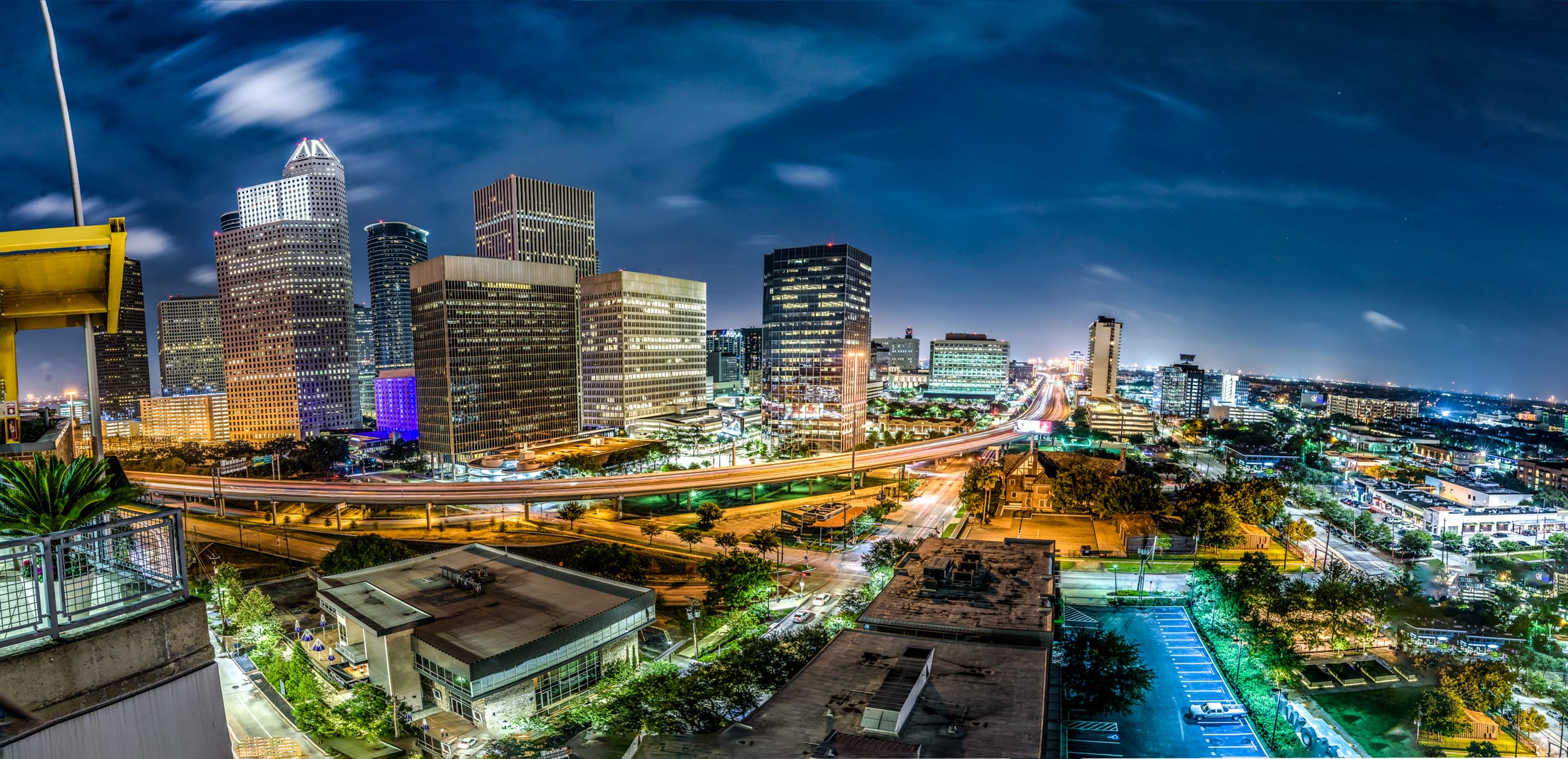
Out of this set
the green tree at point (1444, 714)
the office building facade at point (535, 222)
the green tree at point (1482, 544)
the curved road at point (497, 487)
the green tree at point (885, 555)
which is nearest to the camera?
the green tree at point (1444, 714)

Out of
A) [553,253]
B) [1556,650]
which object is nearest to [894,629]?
[1556,650]

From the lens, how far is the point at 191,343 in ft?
452

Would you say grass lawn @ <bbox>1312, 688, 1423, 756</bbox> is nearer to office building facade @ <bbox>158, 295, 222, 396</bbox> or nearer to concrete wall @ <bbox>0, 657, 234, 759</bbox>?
concrete wall @ <bbox>0, 657, 234, 759</bbox>

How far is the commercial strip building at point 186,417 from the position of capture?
344 ft

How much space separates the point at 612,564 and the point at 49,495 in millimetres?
32084

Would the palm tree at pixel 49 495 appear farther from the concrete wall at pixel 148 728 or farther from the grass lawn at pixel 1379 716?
the grass lawn at pixel 1379 716

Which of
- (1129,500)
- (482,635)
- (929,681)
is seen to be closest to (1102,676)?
(929,681)

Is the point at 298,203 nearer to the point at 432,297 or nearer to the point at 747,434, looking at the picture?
the point at 432,297

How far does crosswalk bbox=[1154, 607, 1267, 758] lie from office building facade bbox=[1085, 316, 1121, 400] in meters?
115

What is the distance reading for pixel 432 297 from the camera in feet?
248

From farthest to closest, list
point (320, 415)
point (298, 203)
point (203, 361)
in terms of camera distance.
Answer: point (203, 361), point (298, 203), point (320, 415)

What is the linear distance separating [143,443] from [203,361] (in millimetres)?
55550

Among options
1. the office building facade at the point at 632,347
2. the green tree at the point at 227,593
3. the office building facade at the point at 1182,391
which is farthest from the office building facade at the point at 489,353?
the office building facade at the point at 1182,391

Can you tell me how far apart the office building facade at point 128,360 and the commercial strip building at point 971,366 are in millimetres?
169007
